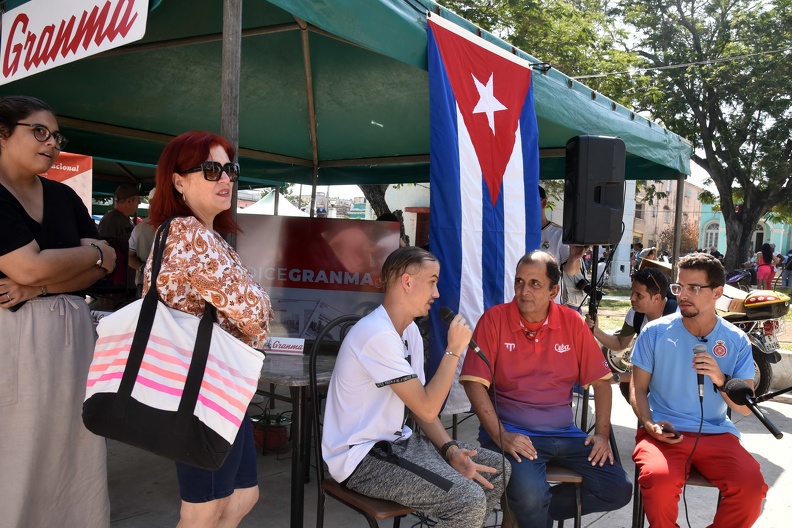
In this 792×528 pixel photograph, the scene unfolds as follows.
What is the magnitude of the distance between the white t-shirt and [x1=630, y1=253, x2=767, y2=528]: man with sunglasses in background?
1.24 meters

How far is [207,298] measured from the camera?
186 cm

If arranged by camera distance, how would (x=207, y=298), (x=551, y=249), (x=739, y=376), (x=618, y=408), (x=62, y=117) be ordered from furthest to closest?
(x=618, y=408) < (x=551, y=249) < (x=62, y=117) < (x=739, y=376) < (x=207, y=298)

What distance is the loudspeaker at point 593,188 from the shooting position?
4027 millimetres

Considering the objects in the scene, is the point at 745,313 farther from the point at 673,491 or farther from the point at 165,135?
the point at 165,135

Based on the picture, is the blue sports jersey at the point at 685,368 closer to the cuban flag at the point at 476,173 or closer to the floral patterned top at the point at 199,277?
the cuban flag at the point at 476,173

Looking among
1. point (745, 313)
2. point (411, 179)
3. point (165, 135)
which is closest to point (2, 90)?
point (165, 135)

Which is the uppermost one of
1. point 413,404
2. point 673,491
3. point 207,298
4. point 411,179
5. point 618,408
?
point 411,179

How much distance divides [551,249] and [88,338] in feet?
13.3

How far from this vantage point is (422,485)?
2301mm

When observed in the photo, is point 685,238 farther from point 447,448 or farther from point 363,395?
point 363,395

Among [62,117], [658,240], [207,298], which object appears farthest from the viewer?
[658,240]

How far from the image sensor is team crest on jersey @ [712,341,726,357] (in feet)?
9.96

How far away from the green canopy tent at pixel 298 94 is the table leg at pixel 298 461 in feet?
5.16

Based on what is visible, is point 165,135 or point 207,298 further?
point 165,135
